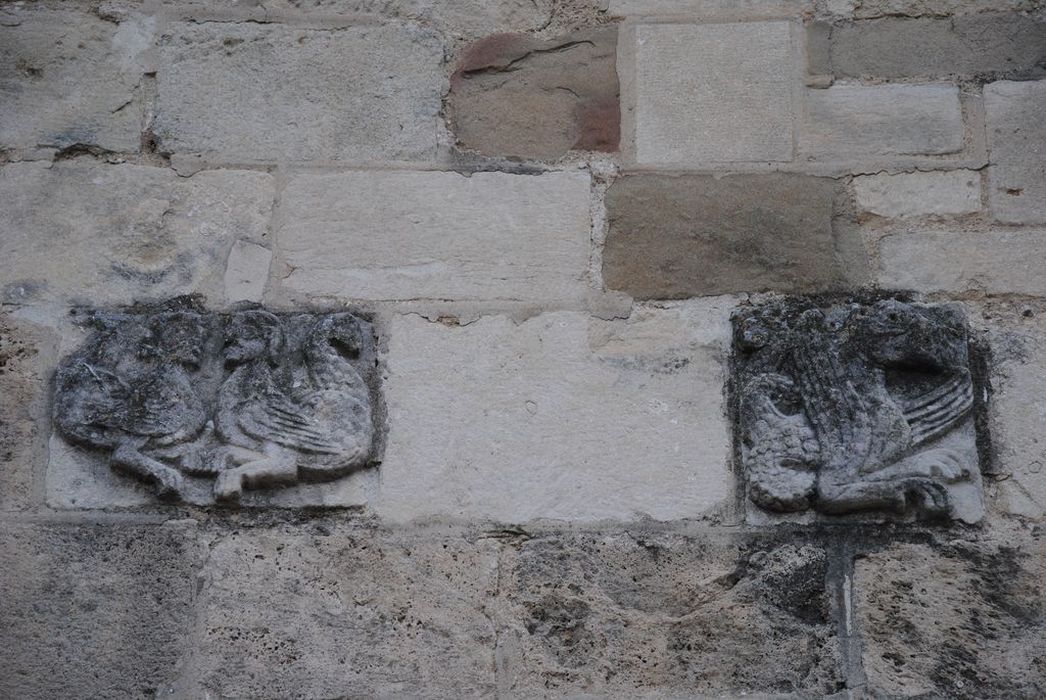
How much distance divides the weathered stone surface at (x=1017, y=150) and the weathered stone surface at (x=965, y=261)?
6 centimetres

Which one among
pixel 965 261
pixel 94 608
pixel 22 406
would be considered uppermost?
pixel 965 261

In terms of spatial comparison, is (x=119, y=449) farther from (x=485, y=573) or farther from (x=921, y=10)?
(x=921, y=10)

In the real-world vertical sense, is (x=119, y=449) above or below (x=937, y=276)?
below

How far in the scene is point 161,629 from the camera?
9.71 ft

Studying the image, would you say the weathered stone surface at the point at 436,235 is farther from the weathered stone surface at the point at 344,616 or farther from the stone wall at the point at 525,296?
the weathered stone surface at the point at 344,616

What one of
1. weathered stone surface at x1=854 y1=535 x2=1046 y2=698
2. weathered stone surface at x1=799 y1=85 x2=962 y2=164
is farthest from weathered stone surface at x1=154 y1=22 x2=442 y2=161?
weathered stone surface at x1=854 y1=535 x2=1046 y2=698

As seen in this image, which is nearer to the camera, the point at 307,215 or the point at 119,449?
the point at 119,449

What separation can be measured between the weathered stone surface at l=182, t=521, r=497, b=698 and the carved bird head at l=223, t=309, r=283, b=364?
38cm

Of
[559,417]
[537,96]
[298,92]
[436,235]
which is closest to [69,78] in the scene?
[298,92]

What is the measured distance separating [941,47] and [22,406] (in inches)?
85.7

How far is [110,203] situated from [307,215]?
0.44 m

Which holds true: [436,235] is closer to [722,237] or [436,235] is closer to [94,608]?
[722,237]

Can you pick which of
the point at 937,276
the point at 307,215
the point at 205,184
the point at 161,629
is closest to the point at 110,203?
the point at 205,184

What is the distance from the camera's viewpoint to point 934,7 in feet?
11.6
